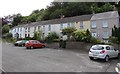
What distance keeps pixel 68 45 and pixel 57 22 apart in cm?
1457

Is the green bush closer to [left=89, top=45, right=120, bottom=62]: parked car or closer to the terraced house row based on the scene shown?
the terraced house row

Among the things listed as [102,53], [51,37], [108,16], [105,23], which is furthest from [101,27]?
[102,53]

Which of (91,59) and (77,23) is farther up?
(77,23)

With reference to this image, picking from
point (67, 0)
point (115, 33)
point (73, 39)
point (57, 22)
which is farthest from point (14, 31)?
point (115, 33)

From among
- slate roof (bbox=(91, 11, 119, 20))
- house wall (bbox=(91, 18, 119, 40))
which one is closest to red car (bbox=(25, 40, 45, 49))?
house wall (bbox=(91, 18, 119, 40))

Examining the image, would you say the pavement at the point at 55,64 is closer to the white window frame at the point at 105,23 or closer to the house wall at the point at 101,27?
the house wall at the point at 101,27

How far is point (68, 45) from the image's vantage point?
3528 cm

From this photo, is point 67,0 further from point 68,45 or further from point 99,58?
point 99,58

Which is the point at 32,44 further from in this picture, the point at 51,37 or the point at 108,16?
the point at 108,16

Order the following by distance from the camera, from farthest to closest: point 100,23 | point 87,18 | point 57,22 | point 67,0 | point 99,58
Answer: point 67,0, point 57,22, point 87,18, point 100,23, point 99,58

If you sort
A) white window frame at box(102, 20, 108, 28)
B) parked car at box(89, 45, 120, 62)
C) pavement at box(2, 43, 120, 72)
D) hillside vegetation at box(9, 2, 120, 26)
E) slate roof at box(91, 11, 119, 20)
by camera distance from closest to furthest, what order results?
pavement at box(2, 43, 120, 72) → parked car at box(89, 45, 120, 62) → slate roof at box(91, 11, 119, 20) → white window frame at box(102, 20, 108, 28) → hillside vegetation at box(9, 2, 120, 26)

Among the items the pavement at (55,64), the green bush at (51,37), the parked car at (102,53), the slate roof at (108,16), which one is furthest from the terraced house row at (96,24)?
the pavement at (55,64)

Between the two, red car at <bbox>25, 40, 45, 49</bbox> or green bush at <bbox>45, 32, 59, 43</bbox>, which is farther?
green bush at <bbox>45, 32, 59, 43</bbox>

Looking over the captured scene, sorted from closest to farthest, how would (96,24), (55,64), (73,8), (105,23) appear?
(55,64), (105,23), (96,24), (73,8)
